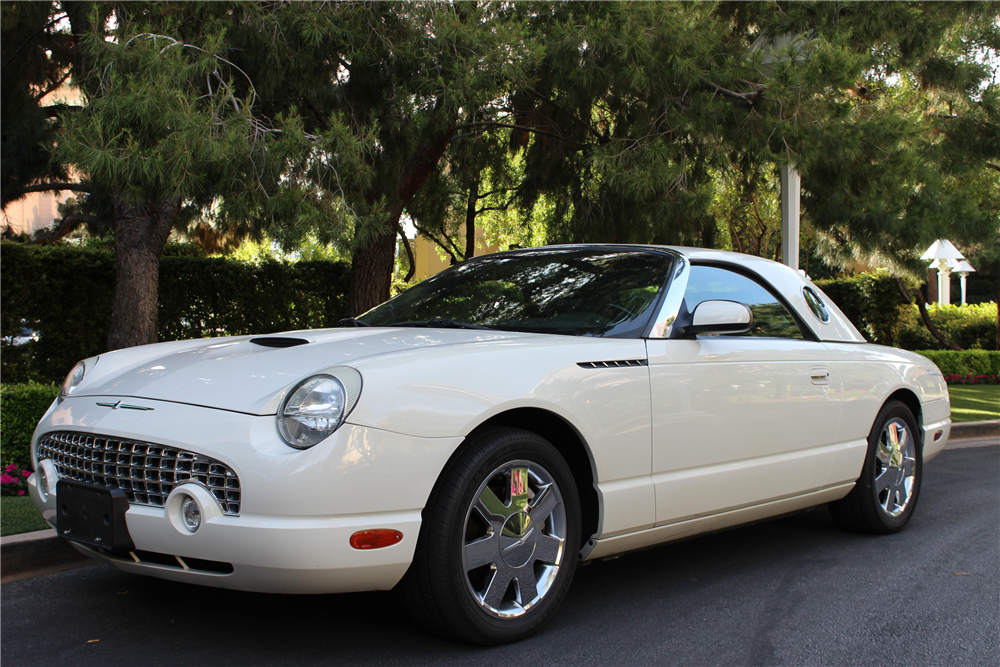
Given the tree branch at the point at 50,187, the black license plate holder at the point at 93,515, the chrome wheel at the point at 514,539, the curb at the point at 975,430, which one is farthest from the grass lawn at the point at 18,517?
the tree branch at the point at 50,187

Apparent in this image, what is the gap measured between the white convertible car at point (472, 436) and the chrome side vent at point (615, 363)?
0.02 meters

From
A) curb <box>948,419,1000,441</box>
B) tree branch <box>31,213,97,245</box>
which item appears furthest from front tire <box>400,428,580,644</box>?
tree branch <box>31,213,97,245</box>

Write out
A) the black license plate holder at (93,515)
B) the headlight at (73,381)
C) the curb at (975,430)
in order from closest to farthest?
1. the black license plate holder at (93,515)
2. the headlight at (73,381)
3. the curb at (975,430)

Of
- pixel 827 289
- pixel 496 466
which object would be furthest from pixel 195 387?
pixel 827 289

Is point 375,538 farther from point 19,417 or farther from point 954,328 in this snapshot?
point 954,328

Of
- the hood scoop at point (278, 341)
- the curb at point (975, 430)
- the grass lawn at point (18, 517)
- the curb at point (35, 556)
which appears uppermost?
the hood scoop at point (278, 341)

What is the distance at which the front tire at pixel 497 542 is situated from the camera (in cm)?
296

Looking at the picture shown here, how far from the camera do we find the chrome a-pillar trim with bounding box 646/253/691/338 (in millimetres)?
3814

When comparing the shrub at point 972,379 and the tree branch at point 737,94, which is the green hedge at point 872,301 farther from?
the tree branch at point 737,94

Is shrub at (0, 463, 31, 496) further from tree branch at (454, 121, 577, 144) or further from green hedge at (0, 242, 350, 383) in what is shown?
tree branch at (454, 121, 577, 144)

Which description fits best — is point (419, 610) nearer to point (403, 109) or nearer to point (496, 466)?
point (496, 466)

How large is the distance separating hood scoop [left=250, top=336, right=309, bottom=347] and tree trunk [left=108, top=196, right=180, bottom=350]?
13.3 ft

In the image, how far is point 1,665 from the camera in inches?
119

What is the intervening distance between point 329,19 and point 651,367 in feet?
13.7
